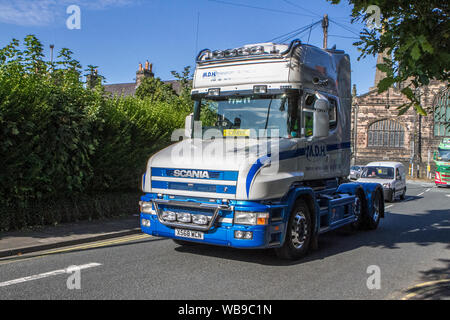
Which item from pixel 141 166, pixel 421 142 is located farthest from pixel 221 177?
pixel 421 142

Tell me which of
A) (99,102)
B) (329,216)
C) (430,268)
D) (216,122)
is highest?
(99,102)

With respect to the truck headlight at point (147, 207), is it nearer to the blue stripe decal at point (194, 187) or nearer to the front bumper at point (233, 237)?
the blue stripe decal at point (194, 187)

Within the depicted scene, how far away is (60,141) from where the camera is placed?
32.9 ft

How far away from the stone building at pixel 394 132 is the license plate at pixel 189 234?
181 feet

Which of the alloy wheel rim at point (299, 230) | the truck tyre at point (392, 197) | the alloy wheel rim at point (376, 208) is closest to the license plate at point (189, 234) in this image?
the alloy wheel rim at point (299, 230)

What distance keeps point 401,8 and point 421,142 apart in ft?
192

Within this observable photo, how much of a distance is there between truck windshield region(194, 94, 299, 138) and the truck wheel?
4.26 feet

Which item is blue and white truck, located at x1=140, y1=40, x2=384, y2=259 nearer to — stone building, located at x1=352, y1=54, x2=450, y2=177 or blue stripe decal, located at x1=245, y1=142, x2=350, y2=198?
blue stripe decal, located at x1=245, y1=142, x2=350, y2=198

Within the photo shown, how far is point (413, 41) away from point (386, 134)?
59634mm

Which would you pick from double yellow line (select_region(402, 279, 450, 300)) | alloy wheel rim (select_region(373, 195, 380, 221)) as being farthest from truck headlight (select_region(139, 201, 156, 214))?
alloy wheel rim (select_region(373, 195, 380, 221))

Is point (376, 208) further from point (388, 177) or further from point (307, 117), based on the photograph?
point (388, 177)

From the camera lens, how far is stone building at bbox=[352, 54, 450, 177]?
58969 mm
